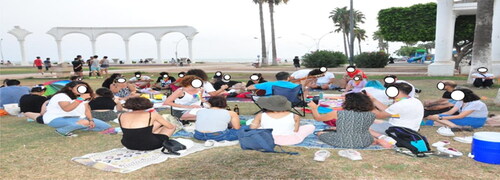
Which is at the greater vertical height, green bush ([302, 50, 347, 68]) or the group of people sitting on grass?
green bush ([302, 50, 347, 68])

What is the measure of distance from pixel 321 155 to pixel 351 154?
38 centimetres

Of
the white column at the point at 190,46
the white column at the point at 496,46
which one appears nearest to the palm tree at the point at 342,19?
the white column at the point at 190,46

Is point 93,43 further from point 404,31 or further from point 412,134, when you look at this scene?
point 412,134

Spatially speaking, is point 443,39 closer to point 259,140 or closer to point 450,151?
point 450,151

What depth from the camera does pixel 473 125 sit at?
214 inches

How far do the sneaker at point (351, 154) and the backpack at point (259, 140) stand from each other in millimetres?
596

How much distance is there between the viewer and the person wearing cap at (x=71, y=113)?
5.43 metres

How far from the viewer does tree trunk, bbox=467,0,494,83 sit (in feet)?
40.1

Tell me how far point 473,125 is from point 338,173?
10.9ft

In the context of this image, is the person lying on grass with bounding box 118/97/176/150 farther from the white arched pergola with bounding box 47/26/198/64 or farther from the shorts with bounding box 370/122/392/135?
the white arched pergola with bounding box 47/26/198/64

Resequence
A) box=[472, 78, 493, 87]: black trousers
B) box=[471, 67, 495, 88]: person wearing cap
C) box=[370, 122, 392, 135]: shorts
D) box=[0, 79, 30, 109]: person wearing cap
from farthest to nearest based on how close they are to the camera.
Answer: box=[472, 78, 493, 87]: black trousers < box=[471, 67, 495, 88]: person wearing cap < box=[0, 79, 30, 109]: person wearing cap < box=[370, 122, 392, 135]: shorts

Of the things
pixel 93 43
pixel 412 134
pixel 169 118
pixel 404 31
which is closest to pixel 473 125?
pixel 412 134

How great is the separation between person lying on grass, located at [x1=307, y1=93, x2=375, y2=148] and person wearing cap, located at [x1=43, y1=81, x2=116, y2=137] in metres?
3.77

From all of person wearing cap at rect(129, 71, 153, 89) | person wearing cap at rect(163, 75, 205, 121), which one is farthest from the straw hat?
person wearing cap at rect(129, 71, 153, 89)
